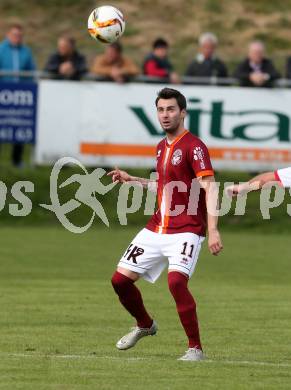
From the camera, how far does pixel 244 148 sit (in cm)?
2347

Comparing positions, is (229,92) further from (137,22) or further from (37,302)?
(137,22)

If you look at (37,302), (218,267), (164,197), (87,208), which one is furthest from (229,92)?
(164,197)

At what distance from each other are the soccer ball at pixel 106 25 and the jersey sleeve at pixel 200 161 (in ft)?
9.11

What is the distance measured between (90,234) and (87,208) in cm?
133

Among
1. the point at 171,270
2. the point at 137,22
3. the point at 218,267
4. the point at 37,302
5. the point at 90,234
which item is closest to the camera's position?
the point at 171,270

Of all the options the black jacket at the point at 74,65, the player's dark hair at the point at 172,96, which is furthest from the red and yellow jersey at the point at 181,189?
the black jacket at the point at 74,65

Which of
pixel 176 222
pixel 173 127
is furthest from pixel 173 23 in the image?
pixel 176 222

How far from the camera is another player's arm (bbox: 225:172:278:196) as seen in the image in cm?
1028

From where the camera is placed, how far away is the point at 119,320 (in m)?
13.4

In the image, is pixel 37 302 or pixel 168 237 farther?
pixel 37 302

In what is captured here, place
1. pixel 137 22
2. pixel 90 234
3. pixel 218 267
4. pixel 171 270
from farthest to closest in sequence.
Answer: pixel 137 22 < pixel 90 234 < pixel 218 267 < pixel 171 270

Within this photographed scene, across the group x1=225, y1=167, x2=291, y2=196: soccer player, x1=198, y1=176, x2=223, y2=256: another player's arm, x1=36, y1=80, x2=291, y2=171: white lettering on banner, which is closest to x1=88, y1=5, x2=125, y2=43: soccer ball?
x1=198, y1=176, x2=223, y2=256: another player's arm

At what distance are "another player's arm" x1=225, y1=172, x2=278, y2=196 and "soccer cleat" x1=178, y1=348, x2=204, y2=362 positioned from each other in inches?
52.4

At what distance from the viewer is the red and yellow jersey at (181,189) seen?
1093cm
